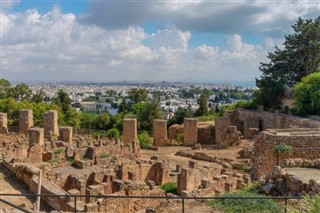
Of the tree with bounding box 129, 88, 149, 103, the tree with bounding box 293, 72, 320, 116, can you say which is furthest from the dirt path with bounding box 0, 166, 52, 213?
the tree with bounding box 129, 88, 149, 103

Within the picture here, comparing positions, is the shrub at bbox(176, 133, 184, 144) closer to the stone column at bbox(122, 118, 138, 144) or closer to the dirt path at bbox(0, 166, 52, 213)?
the stone column at bbox(122, 118, 138, 144)

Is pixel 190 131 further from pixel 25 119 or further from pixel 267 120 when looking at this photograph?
pixel 25 119

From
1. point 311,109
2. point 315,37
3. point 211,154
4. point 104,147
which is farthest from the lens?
point 315,37

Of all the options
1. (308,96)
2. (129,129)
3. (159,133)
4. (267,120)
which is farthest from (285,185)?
(267,120)

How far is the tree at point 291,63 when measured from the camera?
39156mm

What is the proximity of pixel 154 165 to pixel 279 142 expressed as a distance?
6911 millimetres

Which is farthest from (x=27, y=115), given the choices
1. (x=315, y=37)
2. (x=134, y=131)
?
(x=315, y=37)

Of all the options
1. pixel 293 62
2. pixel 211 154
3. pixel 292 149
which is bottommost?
pixel 211 154

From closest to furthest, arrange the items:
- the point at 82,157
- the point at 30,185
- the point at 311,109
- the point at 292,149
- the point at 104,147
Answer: the point at 30,185 → the point at 292,149 → the point at 82,157 → the point at 104,147 → the point at 311,109

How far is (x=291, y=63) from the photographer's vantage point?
40.4 metres

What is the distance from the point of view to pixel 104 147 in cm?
2512

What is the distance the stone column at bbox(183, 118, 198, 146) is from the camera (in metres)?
35.7

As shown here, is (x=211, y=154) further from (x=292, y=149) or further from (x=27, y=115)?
(x=27, y=115)

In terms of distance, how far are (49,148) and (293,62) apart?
2732cm
